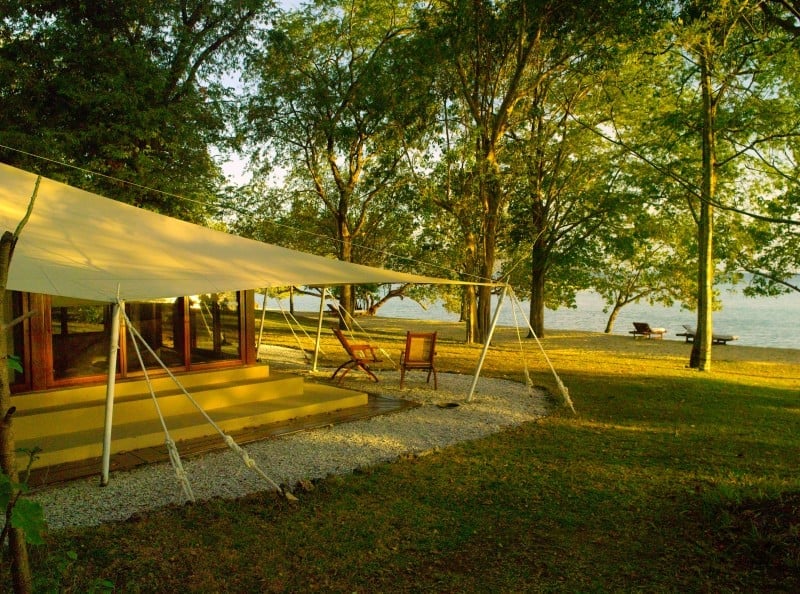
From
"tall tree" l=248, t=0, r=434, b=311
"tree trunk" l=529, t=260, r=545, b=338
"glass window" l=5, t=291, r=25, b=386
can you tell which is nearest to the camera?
"glass window" l=5, t=291, r=25, b=386

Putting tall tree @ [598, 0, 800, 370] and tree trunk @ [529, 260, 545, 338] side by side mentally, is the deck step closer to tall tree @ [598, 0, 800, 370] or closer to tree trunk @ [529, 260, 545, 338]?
tall tree @ [598, 0, 800, 370]

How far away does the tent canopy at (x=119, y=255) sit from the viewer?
4074 mm

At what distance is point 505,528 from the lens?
3.64 metres

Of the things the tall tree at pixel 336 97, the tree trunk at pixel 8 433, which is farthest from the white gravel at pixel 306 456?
the tall tree at pixel 336 97

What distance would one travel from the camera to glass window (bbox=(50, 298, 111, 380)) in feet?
19.6

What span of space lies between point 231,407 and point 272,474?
212 cm

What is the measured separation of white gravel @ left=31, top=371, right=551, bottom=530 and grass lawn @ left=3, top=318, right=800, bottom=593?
27 cm

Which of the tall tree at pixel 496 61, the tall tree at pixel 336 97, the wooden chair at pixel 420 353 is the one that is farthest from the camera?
the tall tree at pixel 336 97

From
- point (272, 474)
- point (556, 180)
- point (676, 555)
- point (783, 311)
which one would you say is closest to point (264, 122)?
point (556, 180)

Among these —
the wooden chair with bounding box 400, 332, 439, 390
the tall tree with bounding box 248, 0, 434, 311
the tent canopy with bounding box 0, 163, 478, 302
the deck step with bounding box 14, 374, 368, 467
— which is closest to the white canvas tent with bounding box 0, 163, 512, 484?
the tent canopy with bounding box 0, 163, 478, 302

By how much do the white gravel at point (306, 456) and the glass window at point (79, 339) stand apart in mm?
1903

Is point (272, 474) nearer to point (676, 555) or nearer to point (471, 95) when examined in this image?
point (676, 555)

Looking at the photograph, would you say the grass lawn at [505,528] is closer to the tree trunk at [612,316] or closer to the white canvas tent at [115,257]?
the white canvas tent at [115,257]

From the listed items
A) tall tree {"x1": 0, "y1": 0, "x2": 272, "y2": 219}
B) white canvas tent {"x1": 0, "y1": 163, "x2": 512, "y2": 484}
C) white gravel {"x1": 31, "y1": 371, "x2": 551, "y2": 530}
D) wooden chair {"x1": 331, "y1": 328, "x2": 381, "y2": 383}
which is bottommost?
white gravel {"x1": 31, "y1": 371, "x2": 551, "y2": 530}
